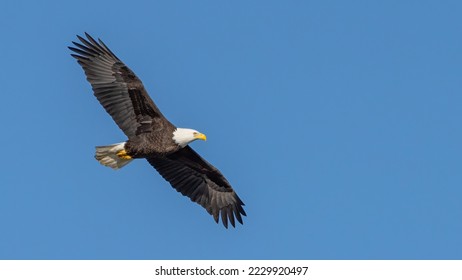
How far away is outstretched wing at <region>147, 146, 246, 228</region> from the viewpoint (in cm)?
1675

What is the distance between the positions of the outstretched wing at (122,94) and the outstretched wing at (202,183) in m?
1.47

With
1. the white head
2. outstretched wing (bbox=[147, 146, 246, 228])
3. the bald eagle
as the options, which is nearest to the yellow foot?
the bald eagle

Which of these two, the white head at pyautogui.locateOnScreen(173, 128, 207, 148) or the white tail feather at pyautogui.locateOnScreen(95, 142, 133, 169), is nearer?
the white head at pyautogui.locateOnScreen(173, 128, 207, 148)

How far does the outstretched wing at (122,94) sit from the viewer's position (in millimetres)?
15383

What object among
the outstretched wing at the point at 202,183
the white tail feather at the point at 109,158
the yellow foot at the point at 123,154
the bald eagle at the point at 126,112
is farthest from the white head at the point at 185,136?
the outstretched wing at the point at 202,183

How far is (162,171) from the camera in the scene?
661 inches

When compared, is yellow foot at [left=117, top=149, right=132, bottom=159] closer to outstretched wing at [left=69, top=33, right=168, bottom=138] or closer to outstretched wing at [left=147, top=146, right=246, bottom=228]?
outstretched wing at [left=69, top=33, right=168, bottom=138]

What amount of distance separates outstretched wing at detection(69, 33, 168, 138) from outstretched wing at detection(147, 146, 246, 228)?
1.47 meters
